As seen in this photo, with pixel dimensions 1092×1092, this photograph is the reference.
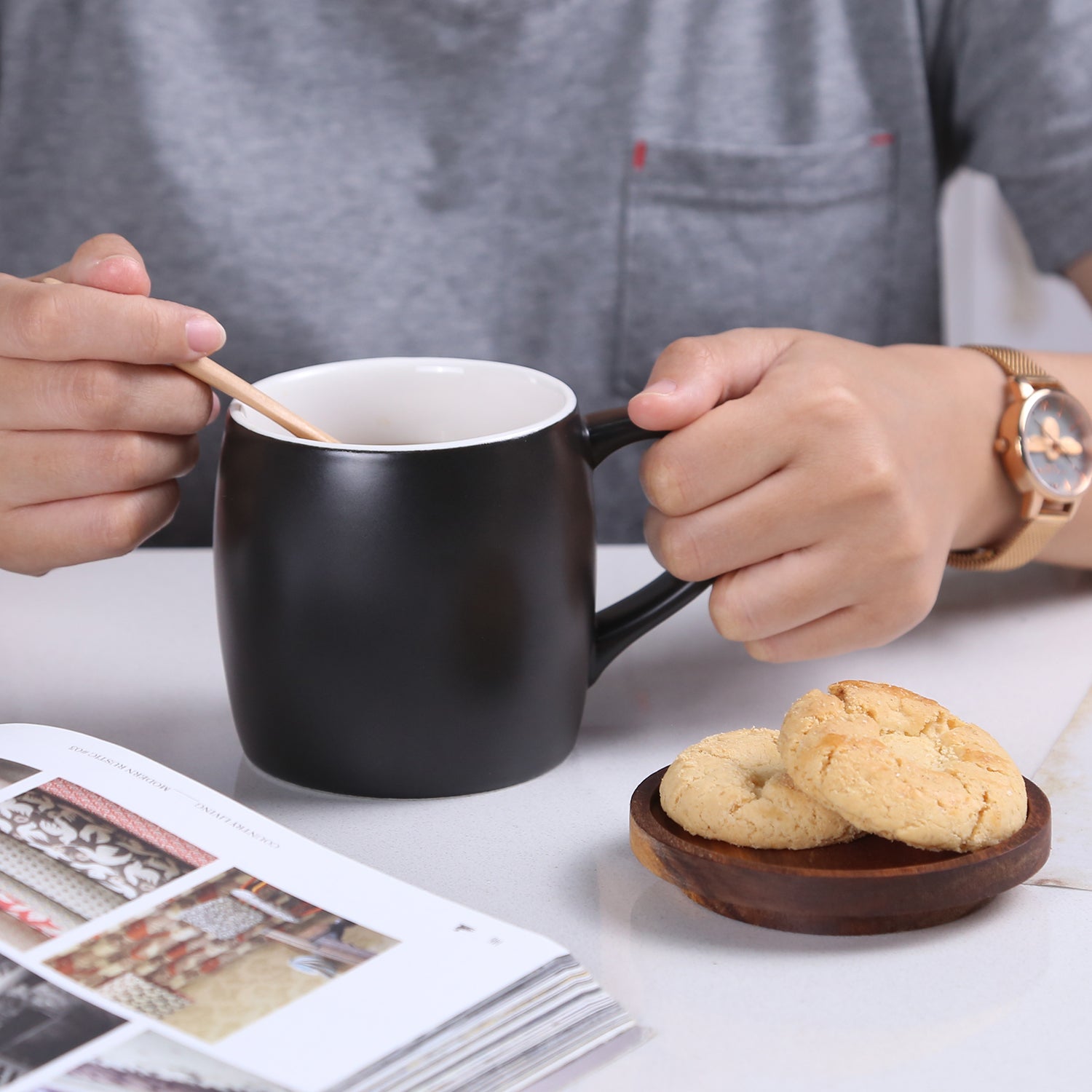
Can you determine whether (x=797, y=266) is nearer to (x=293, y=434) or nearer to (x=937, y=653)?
(x=937, y=653)

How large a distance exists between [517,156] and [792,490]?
58cm

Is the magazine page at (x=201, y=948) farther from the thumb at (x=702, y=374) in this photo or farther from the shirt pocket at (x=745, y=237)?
the shirt pocket at (x=745, y=237)

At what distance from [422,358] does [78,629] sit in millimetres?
317

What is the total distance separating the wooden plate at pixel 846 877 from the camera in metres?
0.43

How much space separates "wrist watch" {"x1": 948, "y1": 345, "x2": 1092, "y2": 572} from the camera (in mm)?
773

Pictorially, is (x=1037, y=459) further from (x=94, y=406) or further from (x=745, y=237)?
(x=94, y=406)

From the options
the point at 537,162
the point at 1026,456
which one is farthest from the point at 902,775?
the point at 537,162

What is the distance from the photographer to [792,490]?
63 centimetres

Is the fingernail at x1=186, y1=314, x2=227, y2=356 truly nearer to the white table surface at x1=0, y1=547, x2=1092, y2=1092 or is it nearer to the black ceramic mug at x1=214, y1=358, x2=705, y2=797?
the black ceramic mug at x1=214, y1=358, x2=705, y2=797

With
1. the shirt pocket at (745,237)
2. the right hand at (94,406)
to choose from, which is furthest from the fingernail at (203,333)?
the shirt pocket at (745,237)

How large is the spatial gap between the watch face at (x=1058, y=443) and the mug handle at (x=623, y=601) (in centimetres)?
26

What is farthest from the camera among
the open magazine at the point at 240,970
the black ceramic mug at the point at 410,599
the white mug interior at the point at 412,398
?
the white mug interior at the point at 412,398

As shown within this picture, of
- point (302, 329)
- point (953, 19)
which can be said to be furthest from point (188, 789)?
point (953, 19)

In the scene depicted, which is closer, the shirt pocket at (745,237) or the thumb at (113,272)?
the thumb at (113,272)
